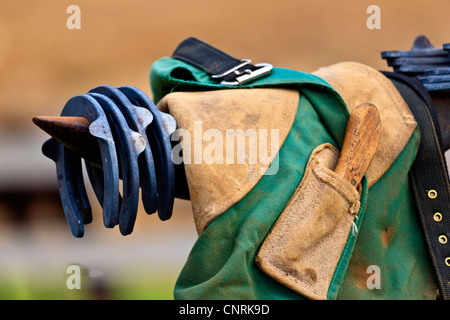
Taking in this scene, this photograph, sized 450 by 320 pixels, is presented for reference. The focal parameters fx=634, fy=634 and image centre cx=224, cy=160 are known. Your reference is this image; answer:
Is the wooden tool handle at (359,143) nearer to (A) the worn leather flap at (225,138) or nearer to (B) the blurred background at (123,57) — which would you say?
(A) the worn leather flap at (225,138)

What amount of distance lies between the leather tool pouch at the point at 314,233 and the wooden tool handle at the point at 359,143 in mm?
31

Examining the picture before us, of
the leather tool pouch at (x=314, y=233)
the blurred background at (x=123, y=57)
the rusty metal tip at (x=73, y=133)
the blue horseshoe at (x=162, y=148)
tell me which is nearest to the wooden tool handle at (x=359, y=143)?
the leather tool pouch at (x=314, y=233)

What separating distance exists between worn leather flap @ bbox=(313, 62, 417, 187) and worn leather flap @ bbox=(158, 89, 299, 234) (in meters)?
0.19

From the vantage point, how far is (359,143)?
4.35 ft

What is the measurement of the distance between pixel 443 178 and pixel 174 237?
2546 mm

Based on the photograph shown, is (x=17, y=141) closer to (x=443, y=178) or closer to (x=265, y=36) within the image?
(x=265, y=36)

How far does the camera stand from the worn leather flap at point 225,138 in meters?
1.19

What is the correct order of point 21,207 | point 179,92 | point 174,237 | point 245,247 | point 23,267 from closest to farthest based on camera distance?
point 245,247 < point 179,92 < point 23,267 < point 21,207 < point 174,237

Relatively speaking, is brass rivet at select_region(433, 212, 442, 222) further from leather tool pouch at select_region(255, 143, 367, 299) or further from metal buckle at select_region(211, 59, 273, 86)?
metal buckle at select_region(211, 59, 273, 86)

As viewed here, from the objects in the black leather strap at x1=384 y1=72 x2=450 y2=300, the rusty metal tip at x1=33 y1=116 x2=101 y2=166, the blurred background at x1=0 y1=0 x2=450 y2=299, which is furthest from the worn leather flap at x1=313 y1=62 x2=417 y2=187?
the blurred background at x1=0 y1=0 x2=450 y2=299

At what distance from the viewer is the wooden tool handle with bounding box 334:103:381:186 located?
130cm

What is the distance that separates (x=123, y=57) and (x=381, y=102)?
269 cm

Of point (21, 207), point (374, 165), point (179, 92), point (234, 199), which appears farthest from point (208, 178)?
point (21, 207)

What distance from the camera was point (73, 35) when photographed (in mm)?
3881
